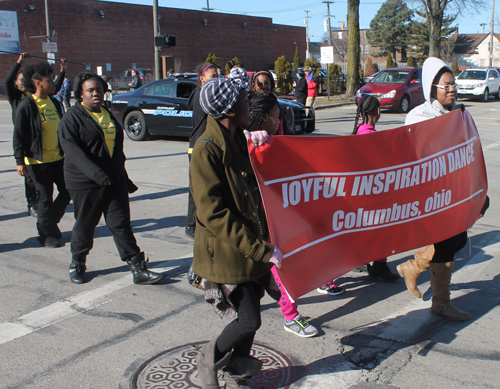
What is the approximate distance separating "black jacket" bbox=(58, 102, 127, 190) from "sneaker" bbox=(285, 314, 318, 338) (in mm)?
1925

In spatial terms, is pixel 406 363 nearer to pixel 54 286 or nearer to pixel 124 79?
pixel 54 286

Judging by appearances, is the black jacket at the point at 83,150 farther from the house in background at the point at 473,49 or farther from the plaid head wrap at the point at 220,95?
the house in background at the point at 473,49

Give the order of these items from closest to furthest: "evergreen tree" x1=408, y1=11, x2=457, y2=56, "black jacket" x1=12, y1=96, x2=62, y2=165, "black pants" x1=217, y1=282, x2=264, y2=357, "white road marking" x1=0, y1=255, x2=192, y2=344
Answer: "black pants" x1=217, y1=282, x2=264, y2=357 → "white road marking" x1=0, y1=255, x2=192, y2=344 → "black jacket" x1=12, y1=96, x2=62, y2=165 → "evergreen tree" x1=408, y1=11, x2=457, y2=56

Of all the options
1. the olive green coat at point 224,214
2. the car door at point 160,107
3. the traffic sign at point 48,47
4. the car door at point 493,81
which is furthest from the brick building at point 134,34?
the olive green coat at point 224,214

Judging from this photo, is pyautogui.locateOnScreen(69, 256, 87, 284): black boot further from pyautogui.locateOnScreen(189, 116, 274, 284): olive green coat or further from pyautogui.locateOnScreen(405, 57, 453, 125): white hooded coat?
pyautogui.locateOnScreen(405, 57, 453, 125): white hooded coat

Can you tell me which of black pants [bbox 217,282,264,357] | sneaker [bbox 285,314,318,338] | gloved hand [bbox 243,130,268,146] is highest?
gloved hand [bbox 243,130,268,146]

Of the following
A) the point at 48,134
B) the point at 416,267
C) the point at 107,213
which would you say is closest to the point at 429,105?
the point at 416,267

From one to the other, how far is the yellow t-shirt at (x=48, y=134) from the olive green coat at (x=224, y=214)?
141 inches

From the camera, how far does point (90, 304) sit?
4219 mm

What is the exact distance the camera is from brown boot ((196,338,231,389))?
8.94ft

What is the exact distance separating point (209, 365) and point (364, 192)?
1.49m

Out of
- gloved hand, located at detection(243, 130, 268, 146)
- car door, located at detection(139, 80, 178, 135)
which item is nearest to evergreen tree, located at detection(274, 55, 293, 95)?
car door, located at detection(139, 80, 178, 135)

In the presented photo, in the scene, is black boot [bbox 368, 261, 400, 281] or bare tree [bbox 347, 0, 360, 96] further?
bare tree [bbox 347, 0, 360, 96]

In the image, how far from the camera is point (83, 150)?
A: 4.39 meters
